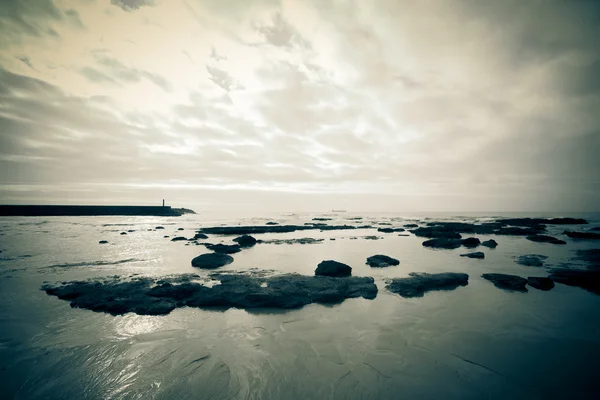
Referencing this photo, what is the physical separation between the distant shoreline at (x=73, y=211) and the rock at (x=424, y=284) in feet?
351

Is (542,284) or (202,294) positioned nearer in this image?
(202,294)

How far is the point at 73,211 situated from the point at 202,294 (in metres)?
113

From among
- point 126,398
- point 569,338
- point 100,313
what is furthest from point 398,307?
point 100,313

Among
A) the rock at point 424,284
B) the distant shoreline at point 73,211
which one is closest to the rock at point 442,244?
the rock at point 424,284

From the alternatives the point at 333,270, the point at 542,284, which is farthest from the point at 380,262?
the point at 542,284

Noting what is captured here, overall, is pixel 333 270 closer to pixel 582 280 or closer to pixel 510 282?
pixel 510 282

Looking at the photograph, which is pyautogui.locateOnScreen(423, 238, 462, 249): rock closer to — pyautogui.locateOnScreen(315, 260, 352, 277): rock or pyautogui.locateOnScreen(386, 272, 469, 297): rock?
pyautogui.locateOnScreen(386, 272, 469, 297): rock

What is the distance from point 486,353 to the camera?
6.91 meters

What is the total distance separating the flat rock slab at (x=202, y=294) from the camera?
9.60 m

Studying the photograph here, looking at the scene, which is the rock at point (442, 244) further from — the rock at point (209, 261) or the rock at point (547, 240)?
the rock at point (209, 261)

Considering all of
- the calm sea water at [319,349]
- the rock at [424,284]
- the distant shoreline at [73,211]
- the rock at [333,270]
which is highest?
the distant shoreline at [73,211]

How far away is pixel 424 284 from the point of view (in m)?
12.5

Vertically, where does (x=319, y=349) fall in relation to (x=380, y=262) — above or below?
below

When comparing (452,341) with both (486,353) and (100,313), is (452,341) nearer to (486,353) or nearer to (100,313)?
(486,353)
